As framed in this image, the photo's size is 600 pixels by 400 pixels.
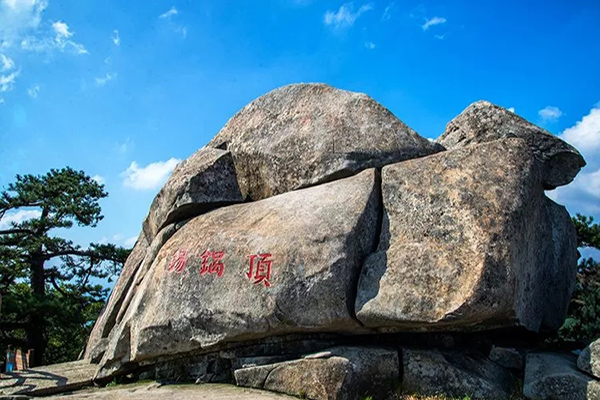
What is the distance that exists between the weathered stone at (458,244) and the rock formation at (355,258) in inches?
1.1

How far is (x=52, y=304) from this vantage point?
19.2 m

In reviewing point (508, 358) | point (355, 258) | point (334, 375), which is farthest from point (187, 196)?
point (508, 358)

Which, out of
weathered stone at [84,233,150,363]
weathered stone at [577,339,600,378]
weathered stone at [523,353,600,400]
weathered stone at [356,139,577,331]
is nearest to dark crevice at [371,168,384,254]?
weathered stone at [356,139,577,331]

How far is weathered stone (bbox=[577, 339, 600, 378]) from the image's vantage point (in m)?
9.52

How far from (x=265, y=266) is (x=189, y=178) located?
4031 millimetres

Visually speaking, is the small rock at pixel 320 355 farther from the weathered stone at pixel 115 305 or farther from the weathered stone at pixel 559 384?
the weathered stone at pixel 115 305

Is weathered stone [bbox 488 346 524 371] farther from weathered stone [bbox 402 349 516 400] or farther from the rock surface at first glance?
the rock surface

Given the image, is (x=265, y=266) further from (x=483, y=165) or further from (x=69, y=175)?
(x=69, y=175)

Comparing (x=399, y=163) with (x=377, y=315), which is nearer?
(x=377, y=315)

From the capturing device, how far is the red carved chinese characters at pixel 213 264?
37.1 feet

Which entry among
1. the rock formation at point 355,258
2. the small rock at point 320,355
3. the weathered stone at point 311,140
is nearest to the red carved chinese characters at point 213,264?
the rock formation at point 355,258

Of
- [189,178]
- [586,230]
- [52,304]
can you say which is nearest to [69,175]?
[52,304]

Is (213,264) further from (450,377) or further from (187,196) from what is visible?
(450,377)

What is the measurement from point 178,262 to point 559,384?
8.20m
